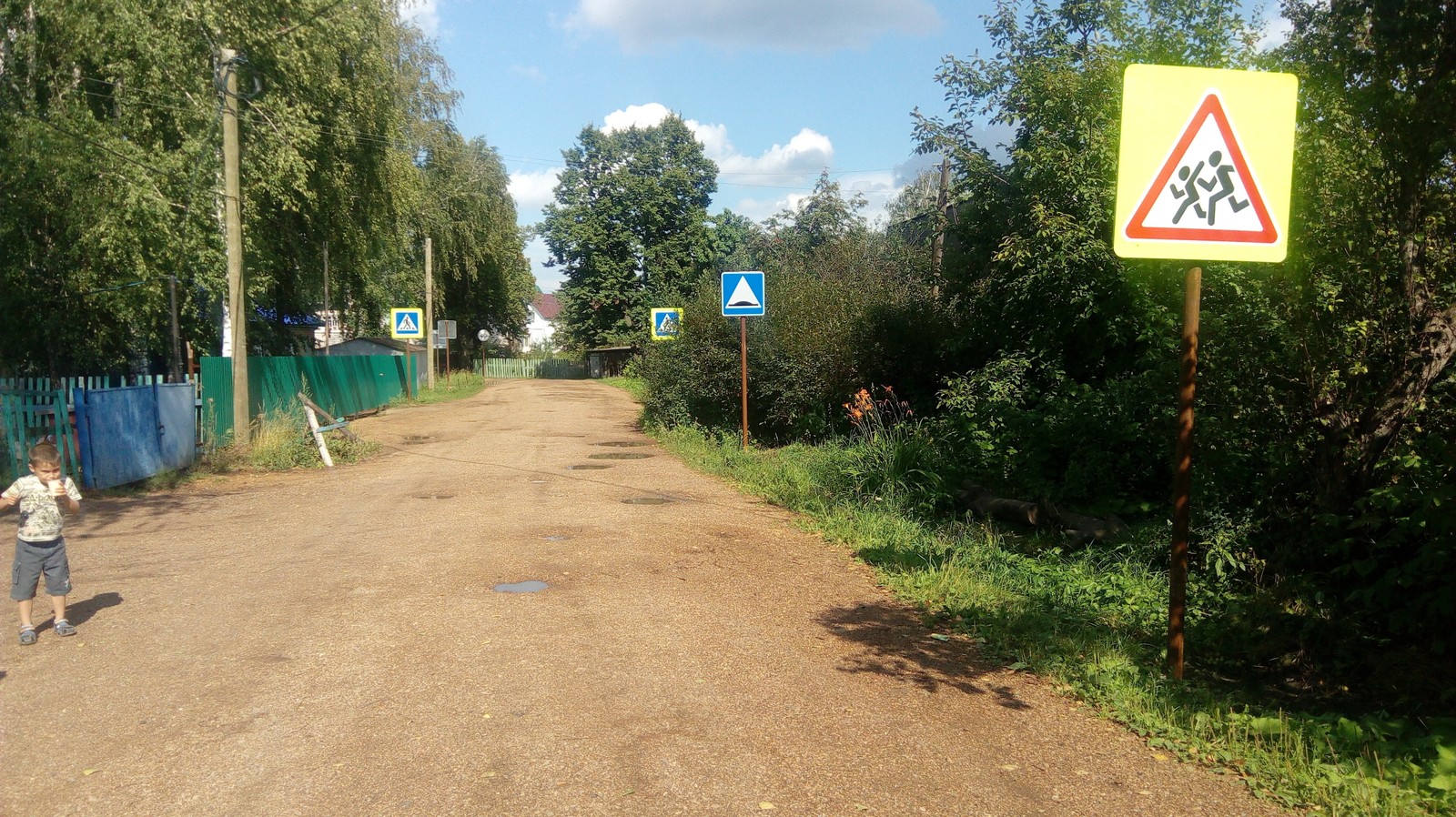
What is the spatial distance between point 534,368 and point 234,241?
2404 inches

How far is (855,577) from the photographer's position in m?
7.90

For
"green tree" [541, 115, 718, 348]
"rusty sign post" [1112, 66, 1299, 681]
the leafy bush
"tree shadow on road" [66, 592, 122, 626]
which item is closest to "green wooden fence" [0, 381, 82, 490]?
"tree shadow on road" [66, 592, 122, 626]


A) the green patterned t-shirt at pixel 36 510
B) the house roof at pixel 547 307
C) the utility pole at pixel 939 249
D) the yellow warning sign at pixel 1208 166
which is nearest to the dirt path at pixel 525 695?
the green patterned t-shirt at pixel 36 510

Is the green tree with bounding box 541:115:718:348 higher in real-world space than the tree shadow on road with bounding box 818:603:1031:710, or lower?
higher

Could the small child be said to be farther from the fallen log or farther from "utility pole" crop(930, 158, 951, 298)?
"utility pole" crop(930, 158, 951, 298)

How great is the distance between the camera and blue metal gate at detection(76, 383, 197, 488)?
12.1 m

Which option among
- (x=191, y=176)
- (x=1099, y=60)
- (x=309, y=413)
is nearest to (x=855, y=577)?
(x=1099, y=60)

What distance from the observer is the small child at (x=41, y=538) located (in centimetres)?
598

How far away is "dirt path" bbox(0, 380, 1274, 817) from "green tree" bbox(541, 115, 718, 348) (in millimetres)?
48690

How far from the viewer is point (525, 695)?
495 centimetres

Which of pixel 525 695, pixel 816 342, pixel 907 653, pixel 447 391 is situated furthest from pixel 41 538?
pixel 447 391

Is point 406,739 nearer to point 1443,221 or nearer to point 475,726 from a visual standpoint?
point 475,726

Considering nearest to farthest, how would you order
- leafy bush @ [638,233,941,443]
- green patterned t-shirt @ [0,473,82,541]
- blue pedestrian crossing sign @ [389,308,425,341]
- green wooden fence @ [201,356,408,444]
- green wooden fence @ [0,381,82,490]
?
green patterned t-shirt @ [0,473,82,541]
green wooden fence @ [0,381,82,490]
leafy bush @ [638,233,941,443]
green wooden fence @ [201,356,408,444]
blue pedestrian crossing sign @ [389,308,425,341]

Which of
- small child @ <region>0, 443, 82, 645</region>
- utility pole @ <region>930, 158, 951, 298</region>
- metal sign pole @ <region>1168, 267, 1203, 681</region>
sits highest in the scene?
utility pole @ <region>930, 158, 951, 298</region>
